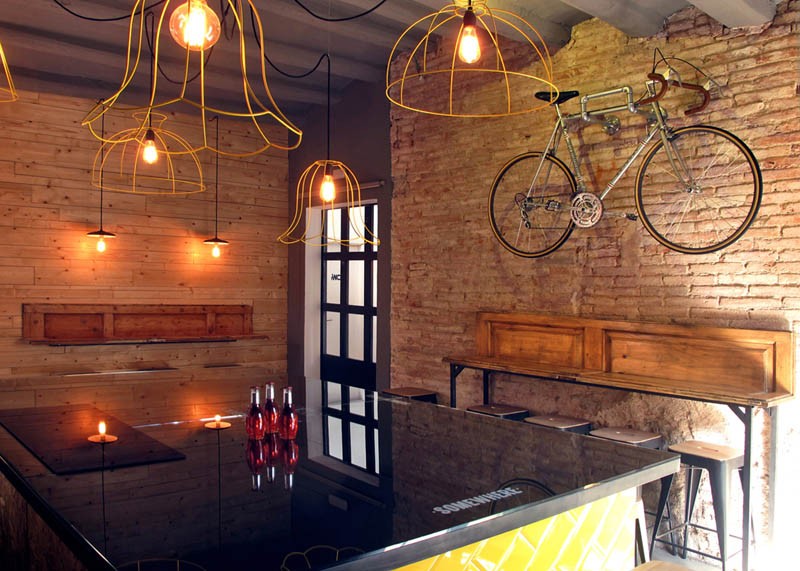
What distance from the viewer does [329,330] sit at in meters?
7.77

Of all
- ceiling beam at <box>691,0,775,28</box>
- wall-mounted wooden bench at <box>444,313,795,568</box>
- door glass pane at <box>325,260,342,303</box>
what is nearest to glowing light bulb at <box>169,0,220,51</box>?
ceiling beam at <box>691,0,775,28</box>

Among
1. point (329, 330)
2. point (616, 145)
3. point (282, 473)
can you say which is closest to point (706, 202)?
point (616, 145)

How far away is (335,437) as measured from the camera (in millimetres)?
2488

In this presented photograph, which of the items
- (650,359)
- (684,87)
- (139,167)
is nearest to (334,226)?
(139,167)

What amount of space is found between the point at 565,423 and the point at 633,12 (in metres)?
2.58

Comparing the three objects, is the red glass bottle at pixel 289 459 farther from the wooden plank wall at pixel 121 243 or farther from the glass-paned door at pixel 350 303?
the glass-paned door at pixel 350 303

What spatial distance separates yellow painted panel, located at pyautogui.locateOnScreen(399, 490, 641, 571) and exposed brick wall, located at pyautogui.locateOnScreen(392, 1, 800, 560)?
2.24 meters

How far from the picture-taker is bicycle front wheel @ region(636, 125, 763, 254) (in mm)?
4219

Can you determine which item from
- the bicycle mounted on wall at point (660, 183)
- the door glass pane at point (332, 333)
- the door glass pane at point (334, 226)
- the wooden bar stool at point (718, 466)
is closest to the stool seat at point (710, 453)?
the wooden bar stool at point (718, 466)

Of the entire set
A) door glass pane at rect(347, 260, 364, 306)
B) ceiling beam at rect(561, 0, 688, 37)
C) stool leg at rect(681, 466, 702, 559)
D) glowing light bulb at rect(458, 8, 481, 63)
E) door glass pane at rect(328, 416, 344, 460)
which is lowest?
stool leg at rect(681, 466, 702, 559)

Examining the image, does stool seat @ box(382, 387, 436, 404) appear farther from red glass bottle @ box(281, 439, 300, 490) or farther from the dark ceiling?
red glass bottle @ box(281, 439, 300, 490)

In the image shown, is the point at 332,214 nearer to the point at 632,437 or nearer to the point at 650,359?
the point at 650,359

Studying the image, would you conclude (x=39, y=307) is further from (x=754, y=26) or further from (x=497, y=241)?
(x=754, y=26)

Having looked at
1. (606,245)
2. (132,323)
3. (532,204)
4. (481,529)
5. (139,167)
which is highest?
(139,167)
